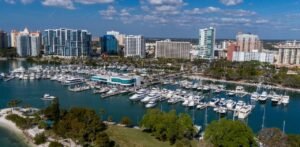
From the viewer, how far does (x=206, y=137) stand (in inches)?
647

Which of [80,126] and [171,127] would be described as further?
[171,127]


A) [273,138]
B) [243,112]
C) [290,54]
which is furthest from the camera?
[290,54]

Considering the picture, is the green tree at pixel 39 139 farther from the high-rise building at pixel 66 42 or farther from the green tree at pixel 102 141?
the high-rise building at pixel 66 42

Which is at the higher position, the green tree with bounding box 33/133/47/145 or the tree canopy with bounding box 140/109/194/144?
the tree canopy with bounding box 140/109/194/144

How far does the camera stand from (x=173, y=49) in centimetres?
7375

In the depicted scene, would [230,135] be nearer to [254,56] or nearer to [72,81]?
[72,81]

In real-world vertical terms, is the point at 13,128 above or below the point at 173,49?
below

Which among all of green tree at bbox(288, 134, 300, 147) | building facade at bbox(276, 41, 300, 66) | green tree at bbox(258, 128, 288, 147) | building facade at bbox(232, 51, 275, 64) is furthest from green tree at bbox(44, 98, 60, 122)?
building facade at bbox(232, 51, 275, 64)

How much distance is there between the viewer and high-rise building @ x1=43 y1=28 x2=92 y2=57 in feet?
222

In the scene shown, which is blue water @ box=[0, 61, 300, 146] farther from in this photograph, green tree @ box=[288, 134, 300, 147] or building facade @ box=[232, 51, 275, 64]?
building facade @ box=[232, 51, 275, 64]

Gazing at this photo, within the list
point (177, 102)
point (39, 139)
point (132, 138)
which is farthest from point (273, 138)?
point (177, 102)

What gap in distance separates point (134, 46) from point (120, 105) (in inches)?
1808

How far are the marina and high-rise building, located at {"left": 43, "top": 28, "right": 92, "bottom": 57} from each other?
98.4ft

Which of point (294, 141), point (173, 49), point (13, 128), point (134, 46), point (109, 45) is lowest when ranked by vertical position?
point (13, 128)
